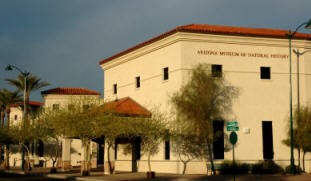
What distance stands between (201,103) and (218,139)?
3.61m


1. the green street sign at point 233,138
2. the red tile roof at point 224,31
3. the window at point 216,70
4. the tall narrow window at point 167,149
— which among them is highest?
the red tile roof at point 224,31

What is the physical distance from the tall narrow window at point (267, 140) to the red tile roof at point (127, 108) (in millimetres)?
9781

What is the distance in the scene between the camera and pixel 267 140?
4075cm

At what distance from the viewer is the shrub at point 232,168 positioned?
124ft

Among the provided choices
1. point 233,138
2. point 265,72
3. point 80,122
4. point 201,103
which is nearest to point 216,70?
point 201,103

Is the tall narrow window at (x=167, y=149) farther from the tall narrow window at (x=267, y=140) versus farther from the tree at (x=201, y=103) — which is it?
the tall narrow window at (x=267, y=140)

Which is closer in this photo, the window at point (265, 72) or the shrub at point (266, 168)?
the shrub at point (266, 168)

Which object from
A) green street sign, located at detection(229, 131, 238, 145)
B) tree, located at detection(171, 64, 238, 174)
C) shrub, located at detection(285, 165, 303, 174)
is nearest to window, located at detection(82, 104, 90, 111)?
tree, located at detection(171, 64, 238, 174)

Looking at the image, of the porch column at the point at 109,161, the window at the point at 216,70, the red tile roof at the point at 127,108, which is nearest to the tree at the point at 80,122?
the red tile roof at the point at 127,108

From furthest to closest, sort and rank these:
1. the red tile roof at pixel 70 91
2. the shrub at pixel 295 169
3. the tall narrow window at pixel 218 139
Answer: the red tile roof at pixel 70 91, the tall narrow window at pixel 218 139, the shrub at pixel 295 169

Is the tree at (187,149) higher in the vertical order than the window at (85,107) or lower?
lower

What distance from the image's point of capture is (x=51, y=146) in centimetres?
6262

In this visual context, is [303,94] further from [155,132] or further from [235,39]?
[155,132]

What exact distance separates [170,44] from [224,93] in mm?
6085
